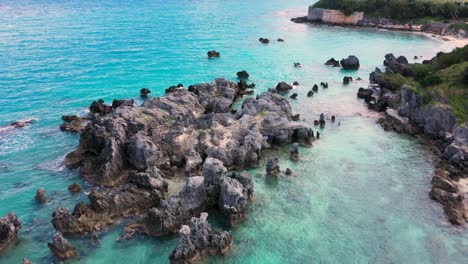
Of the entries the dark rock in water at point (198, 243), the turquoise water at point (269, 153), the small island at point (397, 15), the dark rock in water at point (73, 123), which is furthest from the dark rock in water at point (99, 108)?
the small island at point (397, 15)

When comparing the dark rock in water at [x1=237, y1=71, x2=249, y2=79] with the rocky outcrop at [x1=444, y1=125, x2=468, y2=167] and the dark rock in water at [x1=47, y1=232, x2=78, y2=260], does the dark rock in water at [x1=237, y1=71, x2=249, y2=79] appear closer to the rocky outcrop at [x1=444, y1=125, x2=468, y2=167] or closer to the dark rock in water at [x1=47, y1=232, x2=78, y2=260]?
the rocky outcrop at [x1=444, y1=125, x2=468, y2=167]

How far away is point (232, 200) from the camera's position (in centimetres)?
4288

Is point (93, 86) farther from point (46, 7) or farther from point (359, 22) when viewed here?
point (46, 7)

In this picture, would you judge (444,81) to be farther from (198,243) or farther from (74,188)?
(74,188)

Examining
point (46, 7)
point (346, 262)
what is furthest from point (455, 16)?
point (46, 7)

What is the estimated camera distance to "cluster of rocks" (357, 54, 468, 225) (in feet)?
154

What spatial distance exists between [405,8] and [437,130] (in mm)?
117004

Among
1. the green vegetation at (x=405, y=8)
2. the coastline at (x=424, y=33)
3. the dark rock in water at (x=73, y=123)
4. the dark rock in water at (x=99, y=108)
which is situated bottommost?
the dark rock in water at (x=73, y=123)

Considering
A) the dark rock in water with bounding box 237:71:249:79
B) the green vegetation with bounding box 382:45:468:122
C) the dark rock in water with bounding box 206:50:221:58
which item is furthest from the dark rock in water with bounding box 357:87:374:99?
the dark rock in water with bounding box 206:50:221:58

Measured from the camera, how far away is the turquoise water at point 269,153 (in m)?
40.0

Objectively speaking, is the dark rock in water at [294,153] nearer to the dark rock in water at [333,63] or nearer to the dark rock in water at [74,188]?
the dark rock in water at [74,188]

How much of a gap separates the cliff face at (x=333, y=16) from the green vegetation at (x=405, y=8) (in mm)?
2340

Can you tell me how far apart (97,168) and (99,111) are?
22565 mm

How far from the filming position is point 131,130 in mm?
57875
